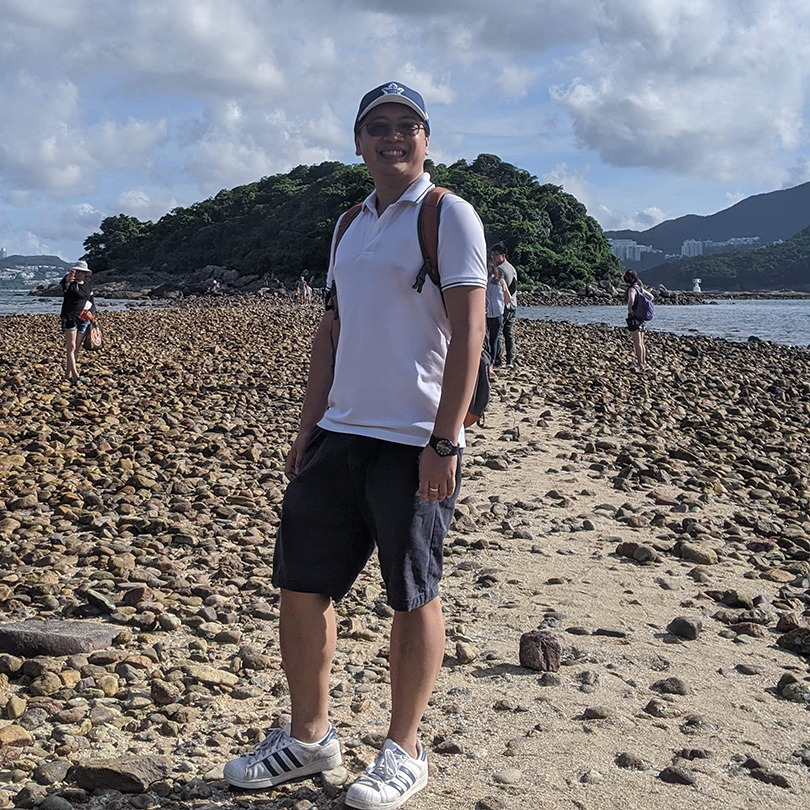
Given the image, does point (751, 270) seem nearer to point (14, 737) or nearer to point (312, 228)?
point (312, 228)

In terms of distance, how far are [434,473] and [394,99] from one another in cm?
106

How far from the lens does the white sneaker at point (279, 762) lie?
277 cm

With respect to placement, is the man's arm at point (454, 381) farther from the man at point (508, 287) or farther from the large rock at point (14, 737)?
the man at point (508, 287)

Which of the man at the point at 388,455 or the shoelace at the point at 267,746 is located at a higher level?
the man at the point at 388,455

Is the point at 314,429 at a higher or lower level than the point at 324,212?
lower

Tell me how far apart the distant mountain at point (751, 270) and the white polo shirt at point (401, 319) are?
153216mm

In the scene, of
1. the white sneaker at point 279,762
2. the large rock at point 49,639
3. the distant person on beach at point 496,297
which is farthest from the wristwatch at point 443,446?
the distant person on beach at point 496,297

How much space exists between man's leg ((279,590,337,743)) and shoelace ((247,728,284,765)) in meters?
0.05

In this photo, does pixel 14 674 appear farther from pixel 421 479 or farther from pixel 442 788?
pixel 421 479

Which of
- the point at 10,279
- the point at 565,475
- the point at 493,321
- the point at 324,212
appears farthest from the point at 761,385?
the point at 10,279

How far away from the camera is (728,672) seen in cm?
387

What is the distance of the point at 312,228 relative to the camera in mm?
85250

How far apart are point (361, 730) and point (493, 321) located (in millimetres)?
9819

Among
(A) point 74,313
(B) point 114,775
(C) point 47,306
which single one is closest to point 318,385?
(B) point 114,775
